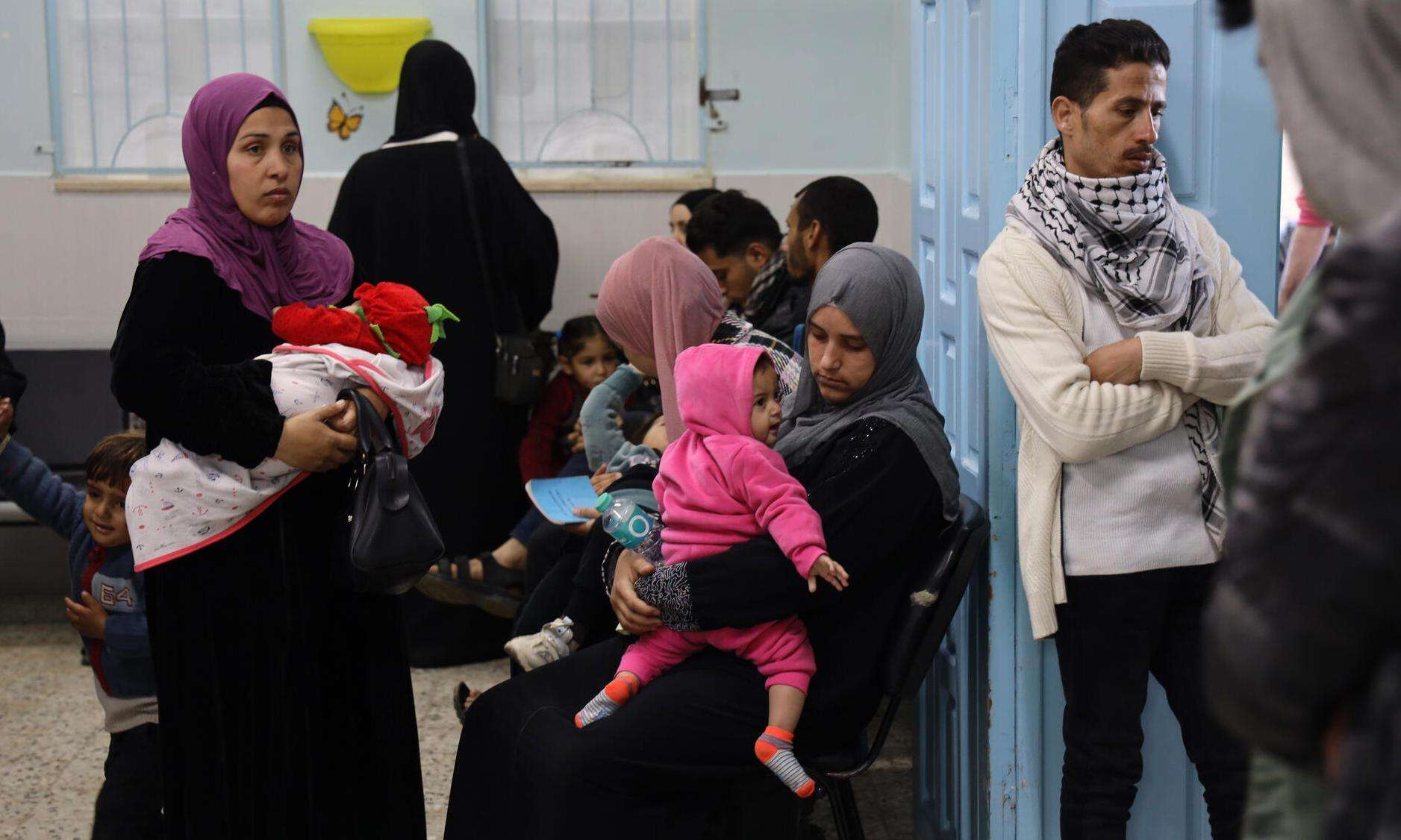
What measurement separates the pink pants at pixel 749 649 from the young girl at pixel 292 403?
0.55m

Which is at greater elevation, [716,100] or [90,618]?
[716,100]

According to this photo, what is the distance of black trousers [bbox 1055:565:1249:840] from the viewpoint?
2301mm

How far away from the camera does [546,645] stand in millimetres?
2918

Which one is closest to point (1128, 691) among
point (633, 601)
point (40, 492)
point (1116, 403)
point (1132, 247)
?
point (1116, 403)

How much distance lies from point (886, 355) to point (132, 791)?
1.71 m

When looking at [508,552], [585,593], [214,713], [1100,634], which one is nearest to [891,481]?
[1100,634]

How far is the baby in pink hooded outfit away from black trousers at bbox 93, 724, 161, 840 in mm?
997

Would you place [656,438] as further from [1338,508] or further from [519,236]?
[1338,508]

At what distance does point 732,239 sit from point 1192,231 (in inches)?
75.1

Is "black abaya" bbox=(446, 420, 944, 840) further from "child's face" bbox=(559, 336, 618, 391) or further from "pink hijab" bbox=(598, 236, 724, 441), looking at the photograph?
"child's face" bbox=(559, 336, 618, 391)

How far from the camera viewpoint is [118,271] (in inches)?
216

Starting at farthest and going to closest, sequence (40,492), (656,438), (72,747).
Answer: (72,747) < (656,438) < (40,492)

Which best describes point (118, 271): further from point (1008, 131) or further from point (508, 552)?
point (1008, 131)

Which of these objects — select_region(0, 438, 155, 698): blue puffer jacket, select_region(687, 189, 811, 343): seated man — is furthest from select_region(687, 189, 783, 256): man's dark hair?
select_region(0, 438, 155, 698): blue puffer jacket
